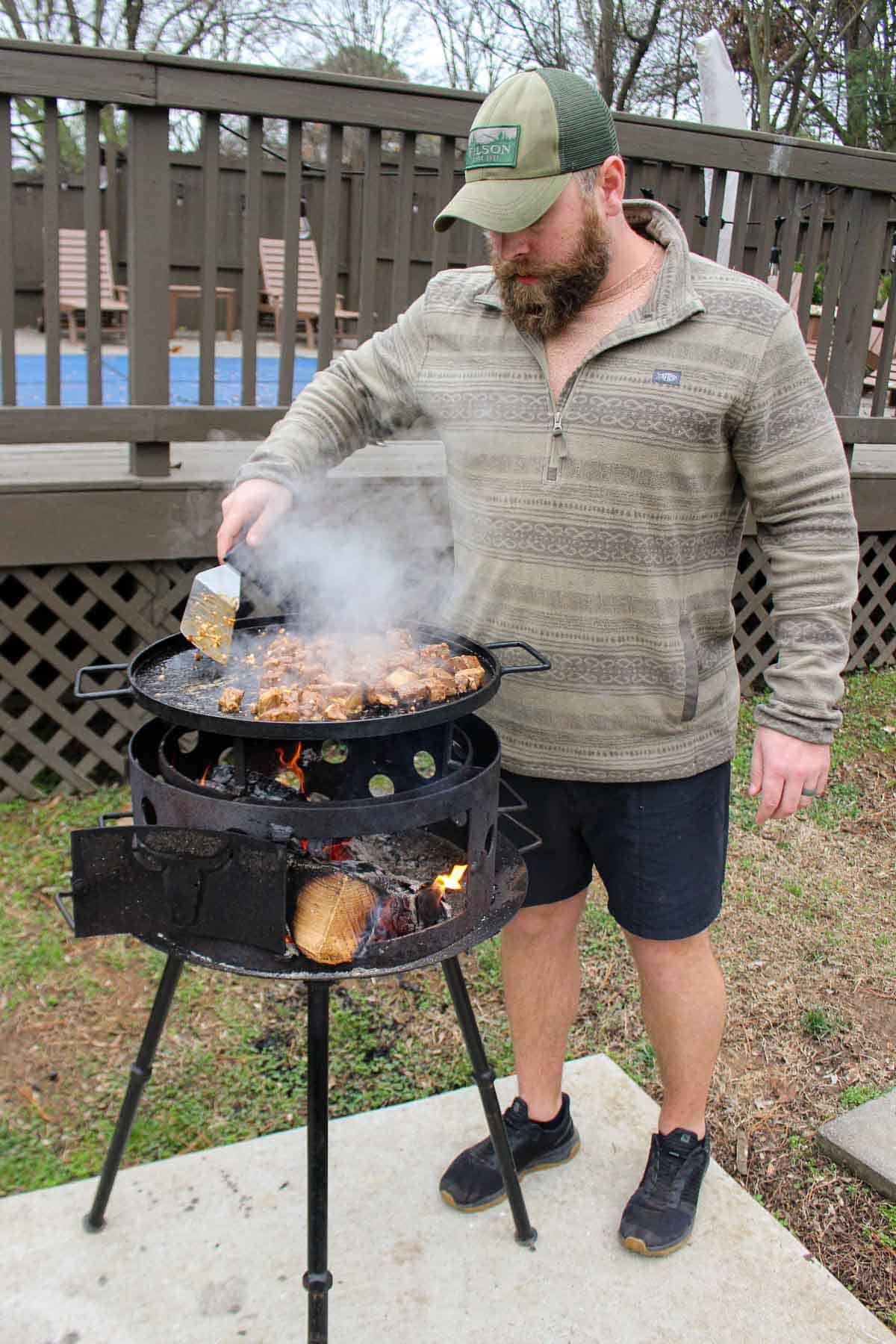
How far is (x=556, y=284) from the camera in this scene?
1968 mm

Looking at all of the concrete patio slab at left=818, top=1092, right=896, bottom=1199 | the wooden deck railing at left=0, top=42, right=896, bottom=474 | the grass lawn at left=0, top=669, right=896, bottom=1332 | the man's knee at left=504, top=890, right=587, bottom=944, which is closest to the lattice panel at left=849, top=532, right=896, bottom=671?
the wooden deck railing at left=0, top=42, right=896, bottom=474

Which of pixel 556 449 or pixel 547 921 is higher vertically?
pixel 556 449

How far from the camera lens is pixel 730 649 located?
2254 mm

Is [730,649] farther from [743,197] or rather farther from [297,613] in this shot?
[743,197]

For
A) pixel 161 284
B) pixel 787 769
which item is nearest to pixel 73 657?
pixel 161 284

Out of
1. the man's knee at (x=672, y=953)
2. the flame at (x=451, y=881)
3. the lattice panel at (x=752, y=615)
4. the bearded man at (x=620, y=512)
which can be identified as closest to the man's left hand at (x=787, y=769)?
the bearded man at (x=620, y=512)

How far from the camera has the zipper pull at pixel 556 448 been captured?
6.61 ft

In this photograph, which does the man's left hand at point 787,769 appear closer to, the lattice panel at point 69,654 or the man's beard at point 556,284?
the man's beard at point 556,284

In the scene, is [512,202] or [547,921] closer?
[512,202]

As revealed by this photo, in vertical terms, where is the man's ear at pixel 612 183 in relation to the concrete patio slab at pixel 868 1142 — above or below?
above

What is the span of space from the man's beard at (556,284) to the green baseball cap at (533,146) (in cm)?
10

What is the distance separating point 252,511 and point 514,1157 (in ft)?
5.03

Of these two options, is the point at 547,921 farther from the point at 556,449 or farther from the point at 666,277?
the point at 666,277

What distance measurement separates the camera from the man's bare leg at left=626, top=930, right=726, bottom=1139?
226 centimetres
